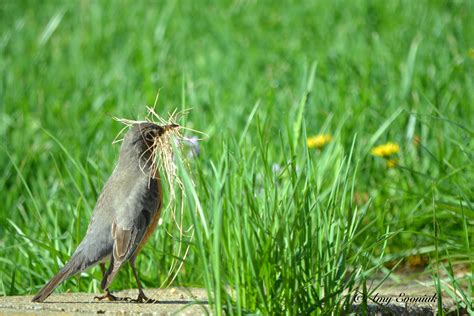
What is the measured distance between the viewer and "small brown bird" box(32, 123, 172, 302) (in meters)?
3.37

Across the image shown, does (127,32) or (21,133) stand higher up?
(127,32)

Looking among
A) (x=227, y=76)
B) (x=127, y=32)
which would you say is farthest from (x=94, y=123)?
(x=127, y=32)

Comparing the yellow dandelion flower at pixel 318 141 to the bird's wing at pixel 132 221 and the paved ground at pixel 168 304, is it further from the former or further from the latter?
the bird's wing at pixel 132 221

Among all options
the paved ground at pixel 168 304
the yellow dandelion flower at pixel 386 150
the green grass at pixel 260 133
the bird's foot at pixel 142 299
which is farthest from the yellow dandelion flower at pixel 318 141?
the bird's foot at pixel 142 299

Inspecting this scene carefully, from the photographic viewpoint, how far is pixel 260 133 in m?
3.24

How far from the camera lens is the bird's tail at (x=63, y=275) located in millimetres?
3174

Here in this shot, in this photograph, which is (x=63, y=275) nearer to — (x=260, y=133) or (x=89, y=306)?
(x=89, y=306)

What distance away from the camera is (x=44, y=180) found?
17.3 ft

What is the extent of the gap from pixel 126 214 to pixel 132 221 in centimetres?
4

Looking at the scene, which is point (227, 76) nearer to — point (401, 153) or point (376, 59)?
point (376, 59)

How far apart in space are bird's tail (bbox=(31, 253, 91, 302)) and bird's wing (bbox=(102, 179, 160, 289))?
0.12 m

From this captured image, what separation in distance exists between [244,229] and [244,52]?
4368mm

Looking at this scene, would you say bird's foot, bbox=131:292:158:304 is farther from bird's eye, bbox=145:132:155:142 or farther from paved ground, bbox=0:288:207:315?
bird's eye, bbox=145:132:155:142

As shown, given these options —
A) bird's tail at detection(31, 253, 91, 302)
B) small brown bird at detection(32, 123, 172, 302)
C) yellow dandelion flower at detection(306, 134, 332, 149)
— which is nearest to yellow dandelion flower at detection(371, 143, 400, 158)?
yellow dandelion flower at detection(306, 134, 332, 149)
